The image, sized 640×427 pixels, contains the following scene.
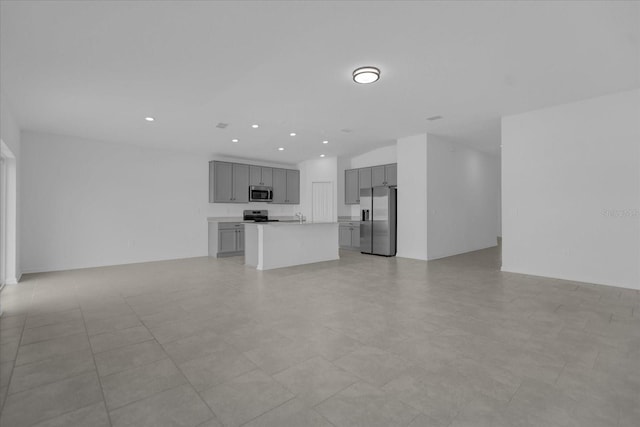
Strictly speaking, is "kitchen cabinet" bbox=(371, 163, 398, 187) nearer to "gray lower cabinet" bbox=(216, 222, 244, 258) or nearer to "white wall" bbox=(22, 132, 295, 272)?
"gray lower cabinet" bbox=(216, 222, 244, 258)

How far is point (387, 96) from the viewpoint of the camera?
439 centimetres

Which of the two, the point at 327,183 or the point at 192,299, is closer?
the point at 192,299

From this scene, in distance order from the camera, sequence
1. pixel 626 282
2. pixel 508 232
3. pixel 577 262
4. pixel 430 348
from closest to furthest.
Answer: pixel 430 348 → pixel 626 282 → pixel 577 262 → pixel 508 232

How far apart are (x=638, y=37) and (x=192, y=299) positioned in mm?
5471

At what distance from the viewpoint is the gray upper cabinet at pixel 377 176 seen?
8227 millimetres

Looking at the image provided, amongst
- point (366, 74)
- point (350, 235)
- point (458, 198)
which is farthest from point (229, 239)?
point (458, 198)

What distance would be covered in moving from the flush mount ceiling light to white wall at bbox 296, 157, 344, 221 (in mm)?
5571

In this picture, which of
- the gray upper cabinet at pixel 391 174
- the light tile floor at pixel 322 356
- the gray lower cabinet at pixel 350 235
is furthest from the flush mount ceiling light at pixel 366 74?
the gray lower cabinet at pixel 350 235

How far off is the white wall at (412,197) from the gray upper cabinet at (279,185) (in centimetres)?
364

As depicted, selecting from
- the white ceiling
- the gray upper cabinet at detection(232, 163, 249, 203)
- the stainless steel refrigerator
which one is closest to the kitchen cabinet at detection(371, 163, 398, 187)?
the stainless steel refrigerator

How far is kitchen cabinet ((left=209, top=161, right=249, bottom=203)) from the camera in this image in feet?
26.4

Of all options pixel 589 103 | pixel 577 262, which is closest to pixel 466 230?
pixel 577 262

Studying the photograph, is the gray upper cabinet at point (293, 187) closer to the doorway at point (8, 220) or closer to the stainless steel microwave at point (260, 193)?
the stainless steel microwave at point (260, 193)

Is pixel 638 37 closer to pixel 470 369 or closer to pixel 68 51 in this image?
pixel 470 369
